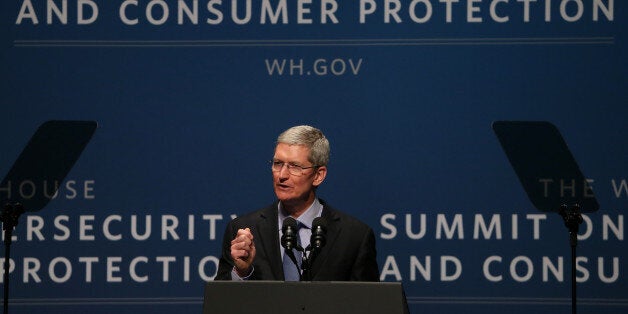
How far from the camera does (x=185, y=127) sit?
167 inches

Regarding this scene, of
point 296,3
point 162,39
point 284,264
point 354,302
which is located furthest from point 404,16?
point 354,302

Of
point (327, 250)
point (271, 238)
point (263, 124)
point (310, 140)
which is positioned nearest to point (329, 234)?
point (327, 250)

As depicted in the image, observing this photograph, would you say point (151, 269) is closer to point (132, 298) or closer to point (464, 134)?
point (132, 298)

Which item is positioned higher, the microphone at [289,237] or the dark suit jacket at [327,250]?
the microphone at [289,237]

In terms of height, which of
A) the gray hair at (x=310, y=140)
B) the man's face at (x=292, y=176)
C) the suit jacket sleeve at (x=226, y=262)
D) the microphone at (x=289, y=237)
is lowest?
the suit jacket sleeve at (x=226, y=262)

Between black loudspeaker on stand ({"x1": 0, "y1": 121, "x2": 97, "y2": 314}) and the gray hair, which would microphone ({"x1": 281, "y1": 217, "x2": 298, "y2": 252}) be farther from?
black loudspeaker on stand ({"x1": 0, "y1": 121, "x2": 97, "y2": 314})

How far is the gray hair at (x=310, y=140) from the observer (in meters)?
3.41

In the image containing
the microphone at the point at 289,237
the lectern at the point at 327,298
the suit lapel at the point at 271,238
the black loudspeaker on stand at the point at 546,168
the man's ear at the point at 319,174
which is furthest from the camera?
the black loudspeaker on stand at the point at 546,168

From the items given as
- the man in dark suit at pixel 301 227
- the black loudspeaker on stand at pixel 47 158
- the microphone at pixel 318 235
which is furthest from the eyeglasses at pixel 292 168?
the black loudspeaker on stand at pixel 47 158

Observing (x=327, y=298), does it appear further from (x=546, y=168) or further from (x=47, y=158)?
(x=47, y=158)

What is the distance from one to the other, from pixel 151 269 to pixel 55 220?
50 centimetres

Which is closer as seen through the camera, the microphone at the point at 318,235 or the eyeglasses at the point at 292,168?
the microphone at the point at 318,235

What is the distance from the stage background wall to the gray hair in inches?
30.0

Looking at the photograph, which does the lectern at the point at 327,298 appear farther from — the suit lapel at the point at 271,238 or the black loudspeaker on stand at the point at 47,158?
the black loudspeaker on stand at the point at 47,158
